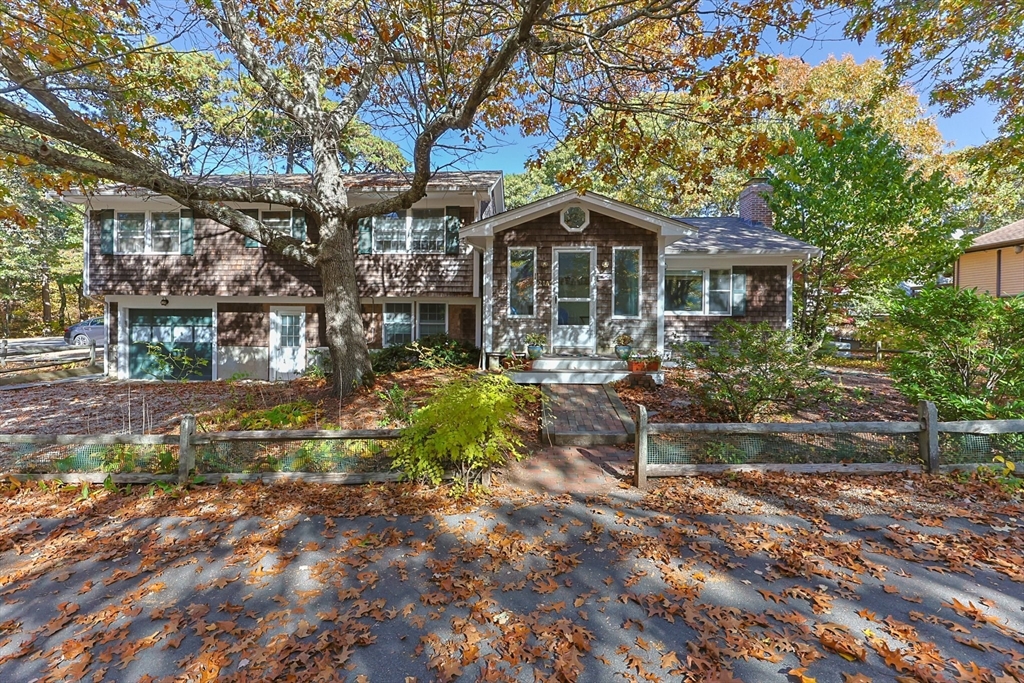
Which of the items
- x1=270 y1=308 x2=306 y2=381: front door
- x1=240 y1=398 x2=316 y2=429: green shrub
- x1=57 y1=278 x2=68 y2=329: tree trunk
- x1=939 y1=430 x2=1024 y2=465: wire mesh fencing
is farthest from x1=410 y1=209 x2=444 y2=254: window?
x1=57 y1=278 x2=68 y2=329: tree trunk

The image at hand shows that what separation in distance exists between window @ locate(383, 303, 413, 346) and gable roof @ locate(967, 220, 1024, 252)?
21.3m

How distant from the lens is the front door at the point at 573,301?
1059cm

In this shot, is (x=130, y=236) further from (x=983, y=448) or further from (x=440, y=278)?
(x=983, y=448)

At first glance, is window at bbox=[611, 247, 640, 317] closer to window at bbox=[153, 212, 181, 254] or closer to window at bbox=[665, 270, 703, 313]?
window at bbox=[665, 270, 703, 313]

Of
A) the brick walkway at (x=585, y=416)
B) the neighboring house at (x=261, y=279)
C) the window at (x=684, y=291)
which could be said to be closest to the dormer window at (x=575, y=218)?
the neighboring house at (x=261, y=279)

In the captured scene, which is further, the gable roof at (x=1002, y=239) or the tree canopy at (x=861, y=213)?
the gable roof at (x=1002, y=239)

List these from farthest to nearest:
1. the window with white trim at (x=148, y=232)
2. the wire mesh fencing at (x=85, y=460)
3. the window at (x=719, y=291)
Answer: the window at (x=719, y=291), the window with white trim at (x=148, y=232), the wire mesh fencing at (x=85, y=460)

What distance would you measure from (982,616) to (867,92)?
92.0ft

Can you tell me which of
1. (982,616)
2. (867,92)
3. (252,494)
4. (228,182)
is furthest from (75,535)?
(867,92)

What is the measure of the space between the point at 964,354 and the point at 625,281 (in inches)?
241

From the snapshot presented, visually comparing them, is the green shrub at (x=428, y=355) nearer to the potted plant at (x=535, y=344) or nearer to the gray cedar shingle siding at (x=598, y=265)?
the gray cedar shingle siding at (x=598, y=265)

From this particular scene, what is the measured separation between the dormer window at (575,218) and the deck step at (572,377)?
340 cm

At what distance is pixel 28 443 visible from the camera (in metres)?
4.90

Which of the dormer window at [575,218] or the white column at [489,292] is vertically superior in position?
the dormer window at [575,218]
